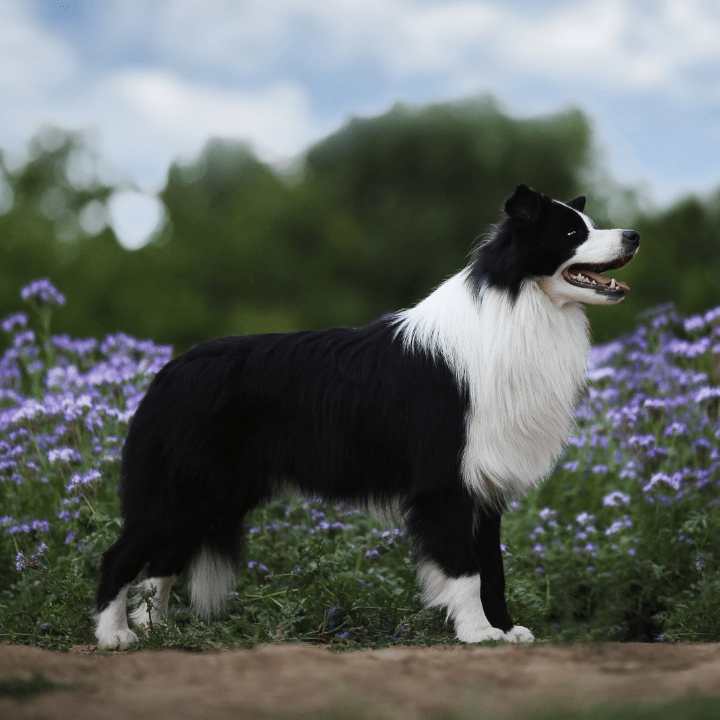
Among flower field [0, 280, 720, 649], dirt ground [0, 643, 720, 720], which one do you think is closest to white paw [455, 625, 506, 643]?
flower field [0, 280, 720, 649]

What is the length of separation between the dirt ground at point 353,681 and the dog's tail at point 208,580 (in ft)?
4.74

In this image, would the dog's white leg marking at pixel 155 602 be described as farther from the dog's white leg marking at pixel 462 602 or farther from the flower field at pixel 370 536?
the dog's white leg marking at pixel 462 602

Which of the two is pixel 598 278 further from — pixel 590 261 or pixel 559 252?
pixel 559 252

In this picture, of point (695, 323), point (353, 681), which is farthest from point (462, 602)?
point (695, 323)

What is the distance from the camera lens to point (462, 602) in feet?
11.9

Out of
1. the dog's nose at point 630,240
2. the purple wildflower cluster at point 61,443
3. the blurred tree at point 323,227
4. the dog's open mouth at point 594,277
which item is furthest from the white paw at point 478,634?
the blurred tree at point 323,227

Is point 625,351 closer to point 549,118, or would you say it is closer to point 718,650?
point 718,650

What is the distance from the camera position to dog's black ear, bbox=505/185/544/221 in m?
3.73

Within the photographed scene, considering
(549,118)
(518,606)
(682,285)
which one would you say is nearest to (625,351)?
(518,606)

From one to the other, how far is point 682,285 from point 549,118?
8.62 meters

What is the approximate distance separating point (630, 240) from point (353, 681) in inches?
94.7

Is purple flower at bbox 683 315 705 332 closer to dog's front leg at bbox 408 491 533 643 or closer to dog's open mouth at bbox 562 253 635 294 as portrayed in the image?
dog's open mouth at bbox 562 253 635 294

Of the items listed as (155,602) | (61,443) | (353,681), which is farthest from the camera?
(61,443)

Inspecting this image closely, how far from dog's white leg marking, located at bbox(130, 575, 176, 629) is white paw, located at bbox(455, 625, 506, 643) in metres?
1.47
